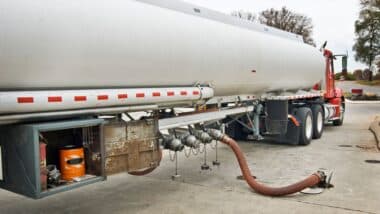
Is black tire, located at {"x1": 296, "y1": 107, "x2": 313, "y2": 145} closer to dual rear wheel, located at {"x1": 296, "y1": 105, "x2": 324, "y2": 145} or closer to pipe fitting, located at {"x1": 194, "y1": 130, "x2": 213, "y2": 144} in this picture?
dual rear wheel, located at {"x1": 296, "y1": 105, "x2": 324, "y2": 145}

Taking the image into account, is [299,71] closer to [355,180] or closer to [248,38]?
[248,38]

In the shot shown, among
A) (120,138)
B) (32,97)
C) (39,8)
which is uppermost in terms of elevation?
(39,8)

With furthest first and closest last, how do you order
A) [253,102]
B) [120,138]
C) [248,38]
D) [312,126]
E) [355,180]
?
[312,126], [253,102], [248,38], [355,180], [120,138]

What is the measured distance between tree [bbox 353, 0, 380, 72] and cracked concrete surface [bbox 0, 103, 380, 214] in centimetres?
4134

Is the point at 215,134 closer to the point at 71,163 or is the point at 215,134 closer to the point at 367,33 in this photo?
the point at 71,163

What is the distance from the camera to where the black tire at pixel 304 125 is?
11.3 meters

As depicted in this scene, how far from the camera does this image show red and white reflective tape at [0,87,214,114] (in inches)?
162

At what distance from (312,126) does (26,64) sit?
382 inches

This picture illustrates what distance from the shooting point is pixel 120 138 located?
5.30m

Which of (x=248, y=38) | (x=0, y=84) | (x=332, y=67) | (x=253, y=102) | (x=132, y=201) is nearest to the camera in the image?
(x=0, y=84)

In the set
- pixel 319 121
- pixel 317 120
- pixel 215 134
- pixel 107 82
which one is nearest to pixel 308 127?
pixel 317 120

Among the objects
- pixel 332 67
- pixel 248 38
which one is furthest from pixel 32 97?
pixel 332 67

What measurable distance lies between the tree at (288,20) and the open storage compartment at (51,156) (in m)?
41.9

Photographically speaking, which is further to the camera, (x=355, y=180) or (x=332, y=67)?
(x=332, y=67)
